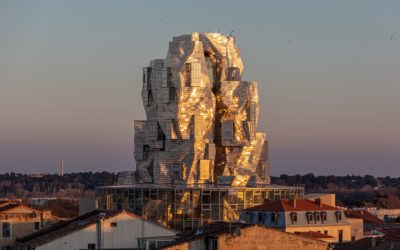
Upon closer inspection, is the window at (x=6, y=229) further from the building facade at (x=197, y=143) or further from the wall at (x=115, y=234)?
the building facade at (x=197, y=143)

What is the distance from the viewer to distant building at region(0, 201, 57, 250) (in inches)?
2437

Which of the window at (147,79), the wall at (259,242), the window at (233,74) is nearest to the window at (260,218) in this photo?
the window at (233,74)

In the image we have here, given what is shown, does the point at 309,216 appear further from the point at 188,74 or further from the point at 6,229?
the point at 188,74

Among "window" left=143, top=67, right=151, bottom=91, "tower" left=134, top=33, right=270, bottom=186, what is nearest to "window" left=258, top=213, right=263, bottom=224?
"tower" left=134, top=33, right=270, bottom=186

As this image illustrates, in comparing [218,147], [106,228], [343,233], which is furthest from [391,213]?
[106,228]

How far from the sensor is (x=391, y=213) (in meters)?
Answer: 131

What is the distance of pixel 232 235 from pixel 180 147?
6177 cm

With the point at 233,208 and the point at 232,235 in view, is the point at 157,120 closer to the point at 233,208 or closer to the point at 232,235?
the point at 233,208

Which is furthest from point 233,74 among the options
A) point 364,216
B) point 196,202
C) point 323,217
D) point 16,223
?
point 16,223

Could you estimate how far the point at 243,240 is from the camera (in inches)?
1759

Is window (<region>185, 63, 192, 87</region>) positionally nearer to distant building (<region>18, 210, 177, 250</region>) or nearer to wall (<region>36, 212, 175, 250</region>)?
distant building (<region>18, 210, 177, 250</region>)

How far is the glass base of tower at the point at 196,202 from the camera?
101m

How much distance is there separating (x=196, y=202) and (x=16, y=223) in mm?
39886

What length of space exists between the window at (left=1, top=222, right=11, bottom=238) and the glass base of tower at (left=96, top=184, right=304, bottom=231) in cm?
3777
